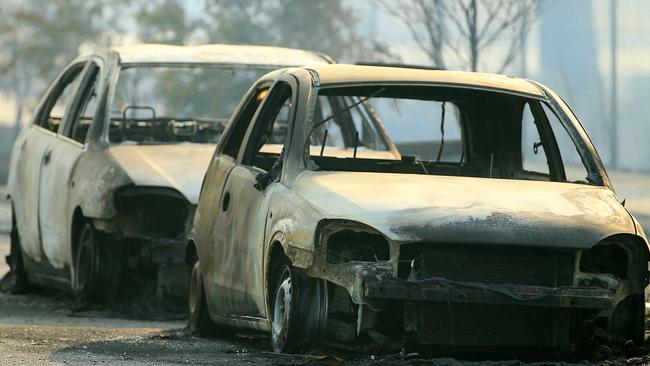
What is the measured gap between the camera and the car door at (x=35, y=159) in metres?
11.5

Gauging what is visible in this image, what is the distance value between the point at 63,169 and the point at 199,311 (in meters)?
2.59

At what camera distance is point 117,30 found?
233ft

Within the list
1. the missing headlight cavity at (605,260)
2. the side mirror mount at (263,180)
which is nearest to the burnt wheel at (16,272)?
the side mirror mount at (263,180)

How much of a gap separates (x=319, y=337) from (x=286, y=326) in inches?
6.3

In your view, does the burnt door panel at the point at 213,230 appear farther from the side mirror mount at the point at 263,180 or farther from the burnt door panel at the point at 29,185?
the burnt door panel at the point at 29,185

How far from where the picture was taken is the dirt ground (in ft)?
21.6

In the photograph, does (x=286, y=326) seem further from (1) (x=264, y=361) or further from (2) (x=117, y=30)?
(2) (x=117, y=30)

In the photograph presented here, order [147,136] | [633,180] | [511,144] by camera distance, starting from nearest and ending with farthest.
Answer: [511,144], [147,136], [633,180]

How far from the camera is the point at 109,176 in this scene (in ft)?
32.7

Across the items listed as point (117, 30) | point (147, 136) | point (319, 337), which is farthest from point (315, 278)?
point (117, 30)

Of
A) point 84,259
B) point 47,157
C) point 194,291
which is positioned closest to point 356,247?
point 194,291

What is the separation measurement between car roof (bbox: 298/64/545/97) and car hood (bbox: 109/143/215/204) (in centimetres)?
213

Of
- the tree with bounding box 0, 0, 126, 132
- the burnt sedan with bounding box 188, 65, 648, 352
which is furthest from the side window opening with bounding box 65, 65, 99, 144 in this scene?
the tree with bounding box 0, 0, 126, 132

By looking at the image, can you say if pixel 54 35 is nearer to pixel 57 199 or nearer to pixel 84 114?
pixel 84 114
